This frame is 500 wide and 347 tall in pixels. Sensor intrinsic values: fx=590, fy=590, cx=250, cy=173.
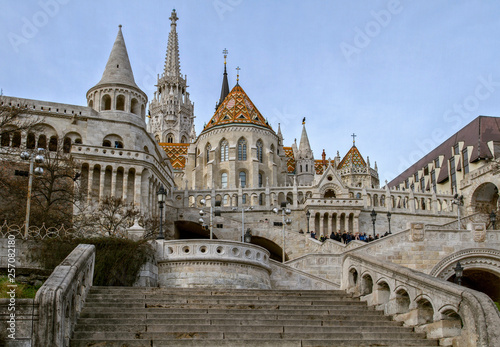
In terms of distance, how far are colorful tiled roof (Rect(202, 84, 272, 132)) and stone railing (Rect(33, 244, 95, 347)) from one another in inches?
1779

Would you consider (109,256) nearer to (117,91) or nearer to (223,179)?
(117,91)

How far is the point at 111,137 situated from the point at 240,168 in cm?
1785

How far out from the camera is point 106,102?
40.5 meters

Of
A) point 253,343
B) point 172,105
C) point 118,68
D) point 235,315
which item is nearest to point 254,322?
point 235,315

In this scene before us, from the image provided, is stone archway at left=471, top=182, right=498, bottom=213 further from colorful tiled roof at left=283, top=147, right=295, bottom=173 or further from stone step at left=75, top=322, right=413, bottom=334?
stone step at left=75, top=322, right=413, bottom=334

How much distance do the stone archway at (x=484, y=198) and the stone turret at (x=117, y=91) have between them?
26.4 metres

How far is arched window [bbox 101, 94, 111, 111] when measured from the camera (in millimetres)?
40094

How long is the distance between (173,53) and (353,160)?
37284mm

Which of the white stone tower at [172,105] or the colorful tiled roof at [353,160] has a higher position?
the white stone tower at [172,105]

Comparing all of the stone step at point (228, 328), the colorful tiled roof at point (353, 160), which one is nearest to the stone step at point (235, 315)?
the stone step at point (228, 328)

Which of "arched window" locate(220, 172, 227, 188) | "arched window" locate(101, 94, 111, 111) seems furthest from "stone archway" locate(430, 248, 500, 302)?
"arched window" locate(220, 172, 227, 188)

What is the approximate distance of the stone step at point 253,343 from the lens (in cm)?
988

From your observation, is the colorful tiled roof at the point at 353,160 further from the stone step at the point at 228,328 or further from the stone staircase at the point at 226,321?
the stone step at the point at 228,328

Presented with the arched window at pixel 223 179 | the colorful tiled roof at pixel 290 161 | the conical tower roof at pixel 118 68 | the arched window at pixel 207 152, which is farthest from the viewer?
the colorful tiled roof at pixel 290 161
